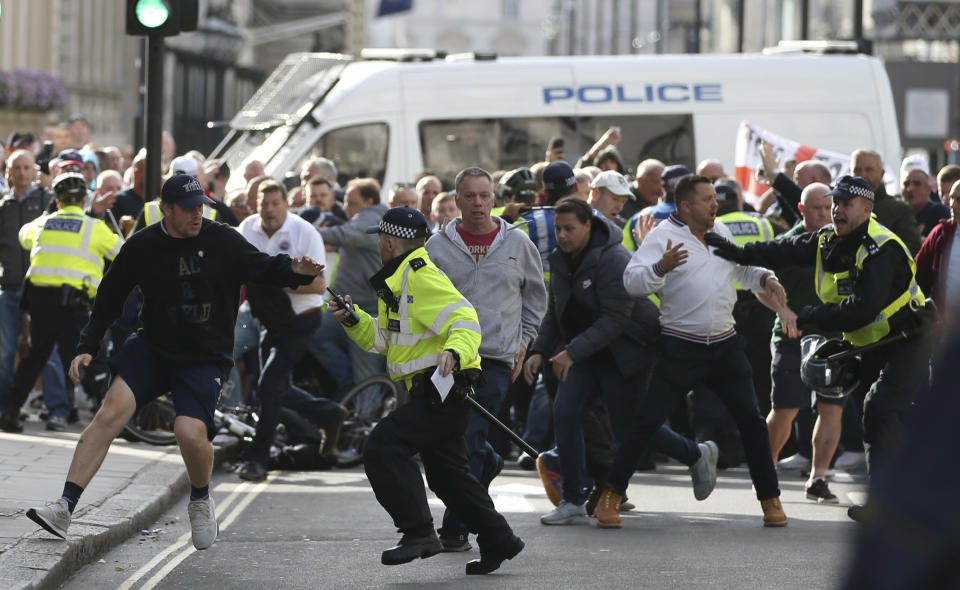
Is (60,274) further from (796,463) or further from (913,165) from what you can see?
(913,165)

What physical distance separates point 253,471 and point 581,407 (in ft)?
8.77

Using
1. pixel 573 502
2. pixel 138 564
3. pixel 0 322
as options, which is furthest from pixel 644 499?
pixel 0 322

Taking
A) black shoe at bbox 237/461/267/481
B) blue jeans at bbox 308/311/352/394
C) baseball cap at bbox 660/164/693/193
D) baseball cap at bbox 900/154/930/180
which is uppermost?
baseball cap at bbox 900/154/930/180

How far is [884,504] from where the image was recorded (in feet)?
5.29

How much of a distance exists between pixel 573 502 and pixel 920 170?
16.8ft

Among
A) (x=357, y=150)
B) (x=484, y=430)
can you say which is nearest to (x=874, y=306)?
(x=484, y=430)

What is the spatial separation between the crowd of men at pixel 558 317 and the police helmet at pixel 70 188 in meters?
0.02

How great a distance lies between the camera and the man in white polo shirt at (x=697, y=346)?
340 inches

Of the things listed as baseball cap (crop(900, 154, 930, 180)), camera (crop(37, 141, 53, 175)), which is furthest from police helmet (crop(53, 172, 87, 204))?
baseball cap (crop(900, 154, 930, 180))

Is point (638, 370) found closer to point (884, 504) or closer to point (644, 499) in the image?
point (644, 499)

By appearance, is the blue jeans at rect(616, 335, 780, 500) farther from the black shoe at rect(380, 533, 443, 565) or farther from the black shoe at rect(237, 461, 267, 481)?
the black shoe at rect(237, 461, 267, 481)

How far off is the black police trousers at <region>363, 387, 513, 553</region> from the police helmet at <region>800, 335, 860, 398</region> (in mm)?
2115

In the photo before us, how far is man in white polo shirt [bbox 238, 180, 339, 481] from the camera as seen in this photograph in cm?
1075

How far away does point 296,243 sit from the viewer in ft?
35.6
